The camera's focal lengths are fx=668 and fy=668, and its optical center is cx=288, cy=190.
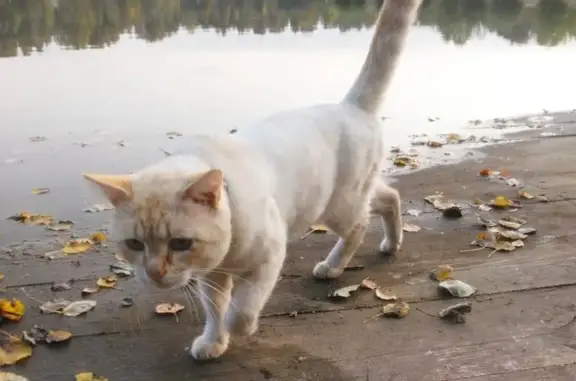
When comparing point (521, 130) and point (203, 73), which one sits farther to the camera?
point (203, 73)

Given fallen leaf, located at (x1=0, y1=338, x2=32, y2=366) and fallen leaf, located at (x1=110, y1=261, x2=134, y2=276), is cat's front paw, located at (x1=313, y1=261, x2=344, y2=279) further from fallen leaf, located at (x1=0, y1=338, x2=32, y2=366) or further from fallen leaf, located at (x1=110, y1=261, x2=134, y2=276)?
fallen leaf, located at (x1=0, y1=338, x2=32, y2=366)

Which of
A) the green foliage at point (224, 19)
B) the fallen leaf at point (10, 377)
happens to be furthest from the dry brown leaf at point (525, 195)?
the green foliage at point (224, 19)

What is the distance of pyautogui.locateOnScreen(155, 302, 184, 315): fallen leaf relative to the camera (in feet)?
6.05

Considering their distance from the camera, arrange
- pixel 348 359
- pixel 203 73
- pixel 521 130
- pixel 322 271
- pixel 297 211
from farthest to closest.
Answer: pixel 203 73 → pixel 521 130 → pixel 322 271 → pixel 297 211 → pixel 348 359

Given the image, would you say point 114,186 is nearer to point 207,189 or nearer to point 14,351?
point 207,189

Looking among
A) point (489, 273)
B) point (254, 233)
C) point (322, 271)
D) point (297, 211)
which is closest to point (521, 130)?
point (489, 273)

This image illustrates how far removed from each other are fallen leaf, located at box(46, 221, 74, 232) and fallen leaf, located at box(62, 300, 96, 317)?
22.2 inches

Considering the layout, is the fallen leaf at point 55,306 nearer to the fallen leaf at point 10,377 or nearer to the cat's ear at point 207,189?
the fallen leaf at point 10,377

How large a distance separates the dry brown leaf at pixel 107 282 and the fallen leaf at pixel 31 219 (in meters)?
0.53

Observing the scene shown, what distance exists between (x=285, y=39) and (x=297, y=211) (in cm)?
383

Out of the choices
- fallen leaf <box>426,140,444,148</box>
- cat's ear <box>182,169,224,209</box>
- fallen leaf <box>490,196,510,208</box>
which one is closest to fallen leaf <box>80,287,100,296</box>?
cat's ear <box>182,169,224,209</box>

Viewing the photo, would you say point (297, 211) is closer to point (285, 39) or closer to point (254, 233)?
point (254, 233)

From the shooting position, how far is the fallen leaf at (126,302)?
1856mm

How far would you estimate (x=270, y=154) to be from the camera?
1.68 m
